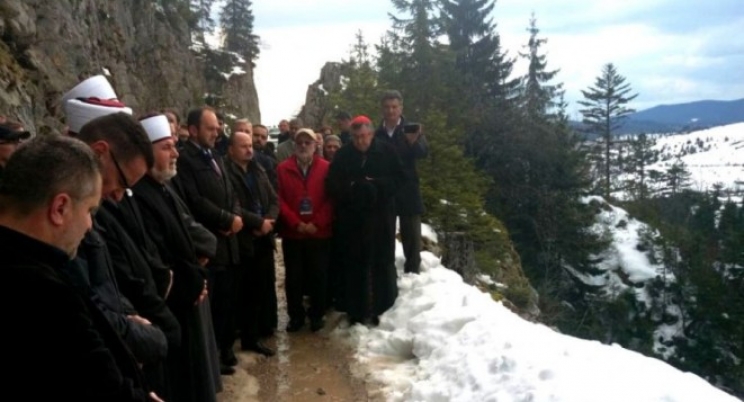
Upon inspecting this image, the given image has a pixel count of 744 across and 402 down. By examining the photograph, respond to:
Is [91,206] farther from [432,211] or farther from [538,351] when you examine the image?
[432,211]

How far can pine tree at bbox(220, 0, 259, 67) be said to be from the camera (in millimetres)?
43031

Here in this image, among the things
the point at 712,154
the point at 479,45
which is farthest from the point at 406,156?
the point at 712,154

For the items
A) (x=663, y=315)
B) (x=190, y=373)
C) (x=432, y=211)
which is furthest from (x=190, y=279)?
(x=663, y=315)

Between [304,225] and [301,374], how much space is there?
1.51 metres

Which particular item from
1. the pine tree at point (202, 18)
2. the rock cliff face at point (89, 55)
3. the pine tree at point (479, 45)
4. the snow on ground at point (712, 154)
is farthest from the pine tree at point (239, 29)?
the snow on ground at point (712, 154)

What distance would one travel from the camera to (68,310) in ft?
4.91

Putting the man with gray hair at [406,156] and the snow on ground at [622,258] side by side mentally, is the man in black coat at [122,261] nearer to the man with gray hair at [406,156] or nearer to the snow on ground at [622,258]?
the man with gray hair at [406,156]

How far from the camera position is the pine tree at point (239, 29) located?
43.0 m

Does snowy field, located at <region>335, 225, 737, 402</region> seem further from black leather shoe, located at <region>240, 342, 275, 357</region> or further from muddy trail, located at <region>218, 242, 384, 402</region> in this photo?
black leather shoe, located at <region>240, 342, 275, 357</region>

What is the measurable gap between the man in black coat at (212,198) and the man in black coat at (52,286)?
9.73 feet

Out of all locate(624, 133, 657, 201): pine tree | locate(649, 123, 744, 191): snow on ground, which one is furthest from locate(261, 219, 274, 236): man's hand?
locate(649, 123, 744, 191): snow on ground

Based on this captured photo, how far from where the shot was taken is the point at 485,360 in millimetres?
4523

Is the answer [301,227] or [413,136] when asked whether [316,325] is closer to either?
[301,227]

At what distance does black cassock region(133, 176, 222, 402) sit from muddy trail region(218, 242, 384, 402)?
1.39 meters
